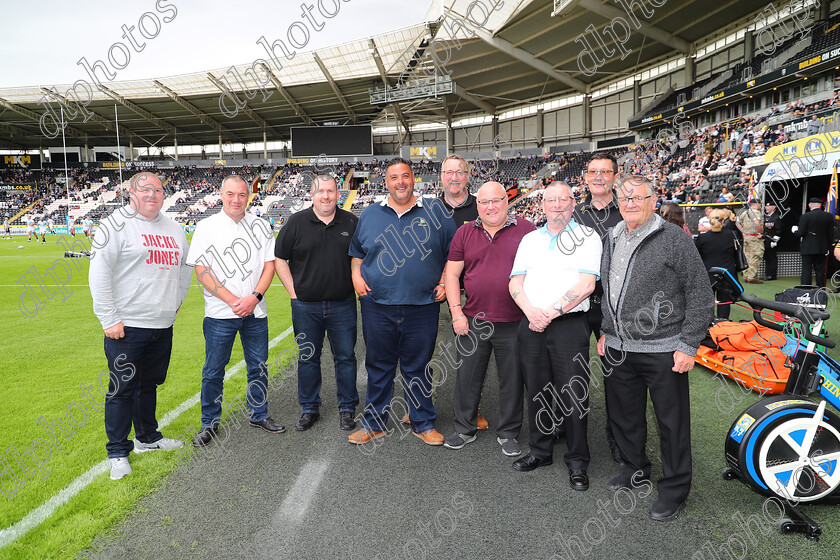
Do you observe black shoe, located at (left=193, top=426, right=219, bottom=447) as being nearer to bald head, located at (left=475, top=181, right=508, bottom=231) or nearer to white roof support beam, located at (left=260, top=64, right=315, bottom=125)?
bald head, located at (left=475, top=181, right=508, bottom=231)

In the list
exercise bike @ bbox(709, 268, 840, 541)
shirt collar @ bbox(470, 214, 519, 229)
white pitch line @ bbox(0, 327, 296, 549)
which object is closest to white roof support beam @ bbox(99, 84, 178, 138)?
white pitch line @ bbox(0, 327, 296, 549)

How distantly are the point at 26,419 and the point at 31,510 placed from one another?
66.3 inches

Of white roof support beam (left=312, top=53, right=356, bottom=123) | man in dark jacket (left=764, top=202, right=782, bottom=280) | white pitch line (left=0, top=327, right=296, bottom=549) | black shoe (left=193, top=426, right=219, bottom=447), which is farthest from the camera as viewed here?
white roof support beam (left=312, top=53, right=356, bottom=123)

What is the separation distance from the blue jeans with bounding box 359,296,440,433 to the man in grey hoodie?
144 centimetres

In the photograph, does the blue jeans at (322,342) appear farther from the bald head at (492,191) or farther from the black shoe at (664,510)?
the black shoe at (664,510)

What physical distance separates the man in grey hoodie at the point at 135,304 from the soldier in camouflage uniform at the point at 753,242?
1192cm

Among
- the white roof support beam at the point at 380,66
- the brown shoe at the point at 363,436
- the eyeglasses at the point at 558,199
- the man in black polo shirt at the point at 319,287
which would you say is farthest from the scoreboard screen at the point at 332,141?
the eyeglasses at the point at 558,199

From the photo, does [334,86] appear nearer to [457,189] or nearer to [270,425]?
[457,189]

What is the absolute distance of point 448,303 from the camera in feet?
11.5

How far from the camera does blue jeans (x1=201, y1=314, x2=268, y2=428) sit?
12.0ft

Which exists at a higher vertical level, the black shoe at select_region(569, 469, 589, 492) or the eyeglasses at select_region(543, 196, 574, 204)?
the eyeglasses at select_region(543, 196, 574, 204)

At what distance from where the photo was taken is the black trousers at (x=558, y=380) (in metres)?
3.02

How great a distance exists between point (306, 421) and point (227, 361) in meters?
0.79

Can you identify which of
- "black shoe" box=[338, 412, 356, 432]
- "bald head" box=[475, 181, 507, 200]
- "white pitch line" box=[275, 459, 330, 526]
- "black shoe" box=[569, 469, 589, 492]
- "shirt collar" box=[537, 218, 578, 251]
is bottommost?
"black shoe" box=[569, 469, 589, 492]
